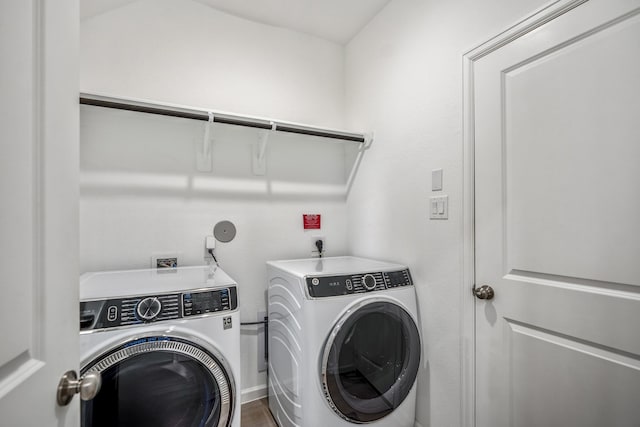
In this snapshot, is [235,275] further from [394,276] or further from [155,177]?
[394,276]

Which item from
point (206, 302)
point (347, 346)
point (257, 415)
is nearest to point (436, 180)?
point (347, 346)

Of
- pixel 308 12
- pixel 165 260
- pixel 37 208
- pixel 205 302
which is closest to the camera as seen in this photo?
pixel 37 208

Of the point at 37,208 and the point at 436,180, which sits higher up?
the point at 436,180

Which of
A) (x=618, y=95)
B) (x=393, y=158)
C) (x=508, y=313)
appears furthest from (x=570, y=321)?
(x=393, y=158)

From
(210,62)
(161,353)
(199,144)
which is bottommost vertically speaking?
(161,353)

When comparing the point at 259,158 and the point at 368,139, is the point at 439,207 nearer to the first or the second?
the point at 368,139

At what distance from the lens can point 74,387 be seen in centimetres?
58

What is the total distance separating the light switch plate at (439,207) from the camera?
154 centimetres

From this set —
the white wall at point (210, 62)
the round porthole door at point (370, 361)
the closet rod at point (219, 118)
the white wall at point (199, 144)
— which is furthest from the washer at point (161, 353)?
the white wall at point (210, 62)

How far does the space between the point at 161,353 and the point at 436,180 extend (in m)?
1.45

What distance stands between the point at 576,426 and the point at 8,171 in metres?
1.71

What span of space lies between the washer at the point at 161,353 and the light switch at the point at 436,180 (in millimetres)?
1110

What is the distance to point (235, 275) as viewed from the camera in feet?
6.58

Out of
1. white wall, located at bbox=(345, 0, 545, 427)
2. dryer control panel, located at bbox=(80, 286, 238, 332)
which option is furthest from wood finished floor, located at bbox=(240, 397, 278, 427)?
dryer control panel, located at bbox=(80, 286, 238, 332)
